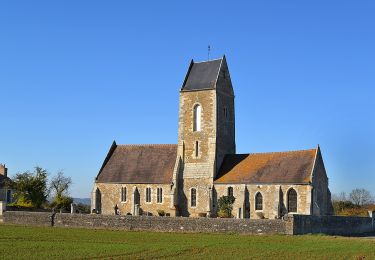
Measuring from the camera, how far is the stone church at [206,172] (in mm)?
50719

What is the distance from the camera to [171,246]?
99.8 feet

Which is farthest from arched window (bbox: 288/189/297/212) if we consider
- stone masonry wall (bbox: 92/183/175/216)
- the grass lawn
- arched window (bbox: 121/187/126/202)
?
arched window (bbox: 121/187/126/202)

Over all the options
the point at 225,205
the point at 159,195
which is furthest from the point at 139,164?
the point at 225,205

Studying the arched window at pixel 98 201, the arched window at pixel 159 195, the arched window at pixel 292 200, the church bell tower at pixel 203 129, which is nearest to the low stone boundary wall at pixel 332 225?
the arched window at pixel 292 200

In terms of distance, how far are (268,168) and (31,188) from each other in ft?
84.3

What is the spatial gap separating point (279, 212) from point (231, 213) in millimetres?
4432

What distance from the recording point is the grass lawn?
26.5 metres

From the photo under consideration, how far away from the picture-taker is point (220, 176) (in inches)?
2175

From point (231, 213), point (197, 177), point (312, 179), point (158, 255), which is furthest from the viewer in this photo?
point (197, 177)

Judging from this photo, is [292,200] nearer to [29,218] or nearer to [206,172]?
[206,172]

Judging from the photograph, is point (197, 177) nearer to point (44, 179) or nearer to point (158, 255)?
point (44, 179)

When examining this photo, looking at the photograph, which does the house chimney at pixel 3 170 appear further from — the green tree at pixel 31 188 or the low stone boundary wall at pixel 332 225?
the low stone boundary wall at pixel 332 225

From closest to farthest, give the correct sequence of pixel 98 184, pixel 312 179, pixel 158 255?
pixel 158 255 < pixel 312 179 < pixel 98 184

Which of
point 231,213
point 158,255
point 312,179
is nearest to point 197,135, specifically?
point 231,213
